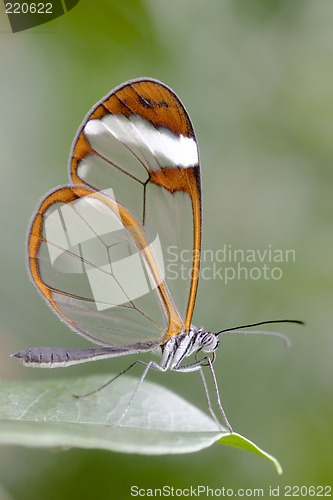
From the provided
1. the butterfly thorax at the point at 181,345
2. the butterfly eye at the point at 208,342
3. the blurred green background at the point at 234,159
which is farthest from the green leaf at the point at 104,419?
the blurred green background at the point at 234,159

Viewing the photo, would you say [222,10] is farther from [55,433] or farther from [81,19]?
[55,433]

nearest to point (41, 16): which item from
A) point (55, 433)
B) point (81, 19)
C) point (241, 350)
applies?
point (81, 19)

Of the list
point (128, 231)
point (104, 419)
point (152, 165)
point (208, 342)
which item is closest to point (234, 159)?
point (152, 165)

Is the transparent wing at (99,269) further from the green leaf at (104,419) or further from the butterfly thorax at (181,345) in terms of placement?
the green leaf at (104,419)

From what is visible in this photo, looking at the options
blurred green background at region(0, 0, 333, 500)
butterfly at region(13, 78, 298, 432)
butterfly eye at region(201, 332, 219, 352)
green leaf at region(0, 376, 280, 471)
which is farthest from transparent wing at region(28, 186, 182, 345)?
blurred green background at region(0, 0, 333, 500)

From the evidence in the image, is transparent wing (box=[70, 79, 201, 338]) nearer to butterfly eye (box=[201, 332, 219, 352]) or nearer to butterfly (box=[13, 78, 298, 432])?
butterfly (box=[13, 78, 298, 432])

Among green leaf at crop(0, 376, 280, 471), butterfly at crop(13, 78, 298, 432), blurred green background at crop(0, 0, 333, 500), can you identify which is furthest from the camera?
blurred green background at crop(0, 0, 333, 500)
